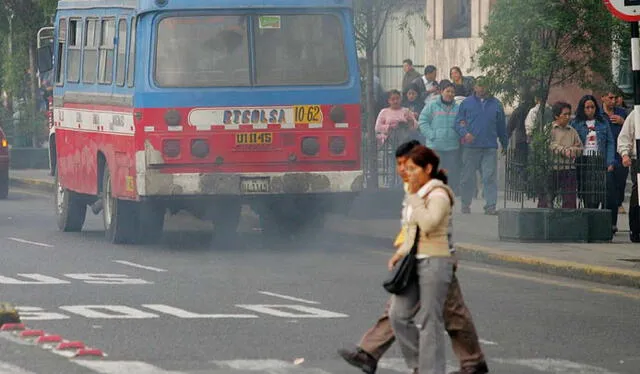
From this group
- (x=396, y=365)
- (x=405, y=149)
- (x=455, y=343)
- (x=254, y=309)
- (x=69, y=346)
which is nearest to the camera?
(x=405, y=149)

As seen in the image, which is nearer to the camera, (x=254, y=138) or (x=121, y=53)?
(x=254, y=138)

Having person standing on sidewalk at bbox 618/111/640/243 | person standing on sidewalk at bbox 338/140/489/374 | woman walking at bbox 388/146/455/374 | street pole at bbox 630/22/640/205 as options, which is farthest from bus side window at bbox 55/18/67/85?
woman walking at bbox 388/146/455/374

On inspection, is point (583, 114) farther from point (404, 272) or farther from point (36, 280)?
point (404, 272)

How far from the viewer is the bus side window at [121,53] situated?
2095 cm

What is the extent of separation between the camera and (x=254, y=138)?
20469mm

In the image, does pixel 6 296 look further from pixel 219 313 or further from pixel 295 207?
pixel 295 207

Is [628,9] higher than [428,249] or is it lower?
higher

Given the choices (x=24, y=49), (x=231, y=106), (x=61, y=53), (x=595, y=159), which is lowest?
(x=595, y=159)

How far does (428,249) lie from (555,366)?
5.43ft

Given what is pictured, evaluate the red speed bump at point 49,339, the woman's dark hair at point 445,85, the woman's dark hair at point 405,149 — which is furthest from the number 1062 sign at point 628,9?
the woman's dark hair at point 445,85

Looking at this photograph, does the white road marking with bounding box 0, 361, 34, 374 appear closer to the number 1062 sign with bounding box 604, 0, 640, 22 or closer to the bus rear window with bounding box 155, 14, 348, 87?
the number 1062 sign with bounding box 604, 0, 640, 22

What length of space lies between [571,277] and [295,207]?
5.27 metres

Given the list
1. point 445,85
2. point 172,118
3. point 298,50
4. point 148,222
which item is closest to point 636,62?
point 298,50

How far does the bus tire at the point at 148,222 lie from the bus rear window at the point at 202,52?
5.50 ft
